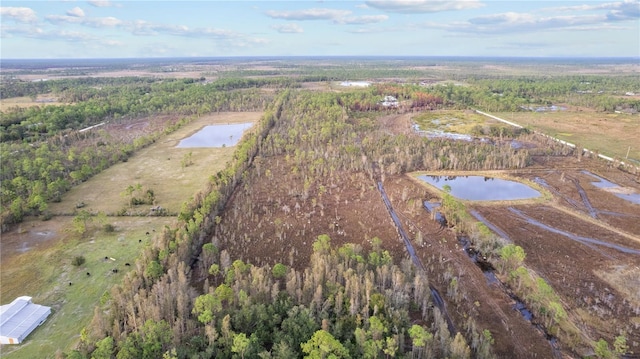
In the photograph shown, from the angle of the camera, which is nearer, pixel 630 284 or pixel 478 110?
pixel 630 284

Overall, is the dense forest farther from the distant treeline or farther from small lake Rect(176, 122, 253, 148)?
small lake Rect(176, 122, 253, 148)

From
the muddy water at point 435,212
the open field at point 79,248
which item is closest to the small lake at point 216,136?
the open field at point 79,248

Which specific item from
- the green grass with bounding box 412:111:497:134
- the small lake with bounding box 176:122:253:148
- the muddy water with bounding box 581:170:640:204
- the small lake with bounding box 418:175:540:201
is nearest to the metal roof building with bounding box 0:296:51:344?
the small lake with bounding box 418:175:540:201

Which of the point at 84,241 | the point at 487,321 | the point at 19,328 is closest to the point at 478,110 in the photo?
the point at 487,321

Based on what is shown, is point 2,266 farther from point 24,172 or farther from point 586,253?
point 586,253

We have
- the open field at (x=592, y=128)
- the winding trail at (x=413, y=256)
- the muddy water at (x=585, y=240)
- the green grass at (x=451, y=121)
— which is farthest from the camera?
the green grass at (x=451, y=121)

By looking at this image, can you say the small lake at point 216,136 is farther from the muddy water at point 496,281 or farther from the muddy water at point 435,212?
the muddy water at point 496,281
